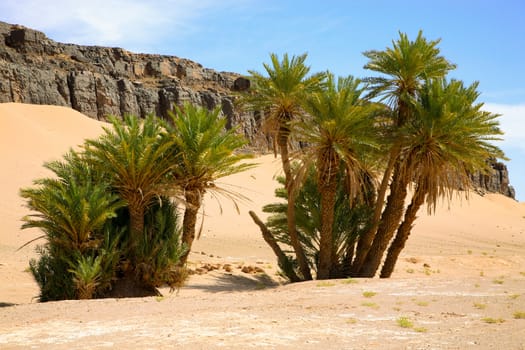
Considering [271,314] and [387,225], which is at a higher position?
[387,225]

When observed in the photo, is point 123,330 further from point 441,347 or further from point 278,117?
point 278,117

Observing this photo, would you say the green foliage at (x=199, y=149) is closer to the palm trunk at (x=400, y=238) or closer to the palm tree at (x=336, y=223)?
the palm tree at (x=336, y=223)

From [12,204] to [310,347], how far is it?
25.7 m

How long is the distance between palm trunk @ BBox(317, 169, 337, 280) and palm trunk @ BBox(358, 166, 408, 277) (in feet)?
3.86

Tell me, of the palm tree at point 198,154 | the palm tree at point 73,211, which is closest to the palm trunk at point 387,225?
the palm tree at point 198,154

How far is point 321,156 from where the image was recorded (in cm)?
1602

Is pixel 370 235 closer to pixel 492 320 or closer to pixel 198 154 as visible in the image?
pixel 198 154

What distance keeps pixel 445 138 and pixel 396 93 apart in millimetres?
2037

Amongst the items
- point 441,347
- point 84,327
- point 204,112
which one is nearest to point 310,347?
point 441,347

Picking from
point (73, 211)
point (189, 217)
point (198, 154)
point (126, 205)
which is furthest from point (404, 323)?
point (189, 217)

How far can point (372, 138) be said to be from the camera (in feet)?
52.1

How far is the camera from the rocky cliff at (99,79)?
158 feet

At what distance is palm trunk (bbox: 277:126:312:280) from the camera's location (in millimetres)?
17169

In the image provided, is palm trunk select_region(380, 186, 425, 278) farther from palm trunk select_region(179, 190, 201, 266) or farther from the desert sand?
palm trunk select_region(179, 190, 201, 266)
